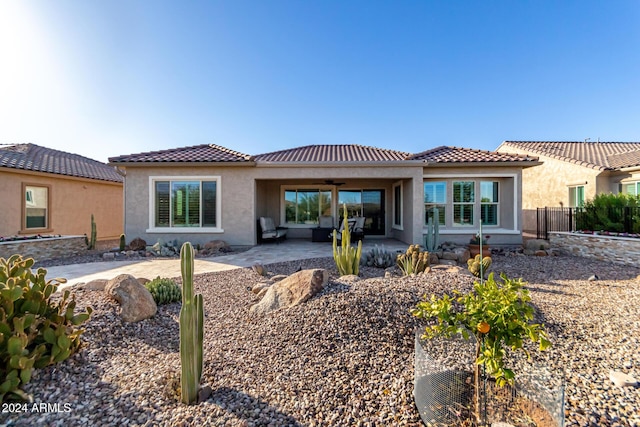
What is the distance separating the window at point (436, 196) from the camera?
1253 centimetres

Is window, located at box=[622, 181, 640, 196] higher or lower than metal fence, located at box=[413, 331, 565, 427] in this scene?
higher

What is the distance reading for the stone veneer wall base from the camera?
30.2 ft

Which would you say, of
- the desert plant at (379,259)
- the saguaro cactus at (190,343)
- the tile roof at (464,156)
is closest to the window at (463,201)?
the tile roof at (464,156)

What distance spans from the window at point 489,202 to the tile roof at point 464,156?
118 centimetres

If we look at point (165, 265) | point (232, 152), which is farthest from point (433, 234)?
point (165, 265)

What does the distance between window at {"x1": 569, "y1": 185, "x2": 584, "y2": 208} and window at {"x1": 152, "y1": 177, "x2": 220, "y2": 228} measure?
66.5ft

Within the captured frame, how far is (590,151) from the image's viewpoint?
20047mm

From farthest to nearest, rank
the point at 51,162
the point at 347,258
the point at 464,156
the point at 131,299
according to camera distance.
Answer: the point at 51,162 < the point at 464,156 < the point at 347,258 < the point at 131,299

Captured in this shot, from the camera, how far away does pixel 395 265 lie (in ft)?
26.9

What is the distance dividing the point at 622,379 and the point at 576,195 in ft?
63.1

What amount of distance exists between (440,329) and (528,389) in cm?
96

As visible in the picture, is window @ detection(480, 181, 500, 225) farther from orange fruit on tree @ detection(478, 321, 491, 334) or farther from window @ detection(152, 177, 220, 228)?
orange fruit on tree @ detection(478, 321, 491, 334)

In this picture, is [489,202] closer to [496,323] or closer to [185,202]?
[496,323]

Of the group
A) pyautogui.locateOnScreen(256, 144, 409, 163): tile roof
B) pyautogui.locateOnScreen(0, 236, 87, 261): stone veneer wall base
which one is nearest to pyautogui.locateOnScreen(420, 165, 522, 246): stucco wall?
pyautogui.locateOnScreen(256, 144, 409, 163): tile roof
